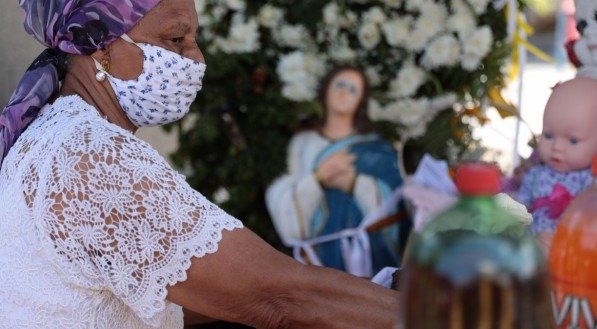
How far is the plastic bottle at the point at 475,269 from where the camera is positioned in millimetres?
952

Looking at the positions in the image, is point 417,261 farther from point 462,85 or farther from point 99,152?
point 462,85

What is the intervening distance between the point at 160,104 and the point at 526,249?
1.15 m

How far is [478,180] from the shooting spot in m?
0.99

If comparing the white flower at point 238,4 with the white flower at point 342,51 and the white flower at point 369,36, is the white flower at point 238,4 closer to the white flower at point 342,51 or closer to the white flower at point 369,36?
the white flower at point 342,51

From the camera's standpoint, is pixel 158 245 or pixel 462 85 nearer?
pixel 158 245

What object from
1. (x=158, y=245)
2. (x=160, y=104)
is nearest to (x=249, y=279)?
(x=158, y=245)

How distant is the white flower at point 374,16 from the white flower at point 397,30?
3cm

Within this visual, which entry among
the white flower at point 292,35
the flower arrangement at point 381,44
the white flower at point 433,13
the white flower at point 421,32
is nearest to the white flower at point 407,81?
the flower arrangement at point 381,44

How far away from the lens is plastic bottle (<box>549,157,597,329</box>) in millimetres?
1518

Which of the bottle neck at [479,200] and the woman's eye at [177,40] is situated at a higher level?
the woman's eye at [177,40]

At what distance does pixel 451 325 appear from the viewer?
97 cm

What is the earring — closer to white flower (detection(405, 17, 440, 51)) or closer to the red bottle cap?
the red bottle cap

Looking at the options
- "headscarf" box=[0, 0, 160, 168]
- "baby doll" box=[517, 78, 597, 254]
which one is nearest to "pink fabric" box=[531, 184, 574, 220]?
"baby doll" box=[517, 78, 597, 254]

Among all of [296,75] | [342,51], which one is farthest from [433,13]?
[296,75]
